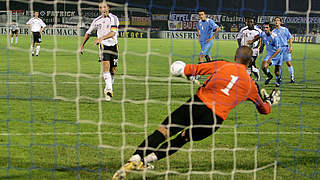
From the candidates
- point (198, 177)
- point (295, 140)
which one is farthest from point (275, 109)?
point (198, 177)

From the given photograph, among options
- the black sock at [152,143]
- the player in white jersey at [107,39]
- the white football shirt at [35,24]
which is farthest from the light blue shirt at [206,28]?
the black sock at [152,143]

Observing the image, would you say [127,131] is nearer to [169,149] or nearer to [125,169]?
[169,149]

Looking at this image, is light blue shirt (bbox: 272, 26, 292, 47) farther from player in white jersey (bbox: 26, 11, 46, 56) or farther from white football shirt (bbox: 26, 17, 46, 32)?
white football shirt (bbox: 26, 17, 46, 32)

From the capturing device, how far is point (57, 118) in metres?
8.52

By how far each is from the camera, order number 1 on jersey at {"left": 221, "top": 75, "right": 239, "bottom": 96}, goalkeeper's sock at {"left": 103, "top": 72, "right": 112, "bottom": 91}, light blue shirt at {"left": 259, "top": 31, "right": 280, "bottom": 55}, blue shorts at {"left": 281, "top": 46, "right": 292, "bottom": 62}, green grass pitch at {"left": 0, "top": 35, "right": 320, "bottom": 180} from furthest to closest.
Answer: blue shorts at {"left": 281, "top": 46, "right": 292, "bottom": 62}, light blue shirt at {"left": 259, "top": 31, "right": 280, "bottom": 55}, goalkeeper's sock at {"left": 103, "top": 72, "right": 112, "bottom": 91}, green grass pitch at {"left": 0, "top": 35, "right": 320, "bottom": 180}, number 1 on jersey at {"left": 221, "top": 75, "right": 239, "bottom": 96}

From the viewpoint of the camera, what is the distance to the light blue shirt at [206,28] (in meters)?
15.3

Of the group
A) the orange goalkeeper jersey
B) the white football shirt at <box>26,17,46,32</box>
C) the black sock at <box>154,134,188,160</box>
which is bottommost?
the black sock at <box>154,134,188,160</box>

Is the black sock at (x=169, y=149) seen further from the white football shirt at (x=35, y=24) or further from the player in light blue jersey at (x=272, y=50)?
the white football shirt at (x=35, y=24)

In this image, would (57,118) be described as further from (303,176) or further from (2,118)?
(303,176)

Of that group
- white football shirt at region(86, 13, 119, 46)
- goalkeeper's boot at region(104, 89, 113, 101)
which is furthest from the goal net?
white football shirt at region(86, 13, 119, 46)

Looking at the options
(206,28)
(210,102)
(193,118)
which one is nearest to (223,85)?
(210,102)

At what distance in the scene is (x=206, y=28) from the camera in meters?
15.4

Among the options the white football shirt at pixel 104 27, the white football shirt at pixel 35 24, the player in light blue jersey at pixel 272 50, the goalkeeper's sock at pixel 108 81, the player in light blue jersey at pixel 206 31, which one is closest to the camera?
the goalkeeper's sock at pixel 108 81

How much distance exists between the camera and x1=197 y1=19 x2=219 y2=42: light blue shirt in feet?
50.2
